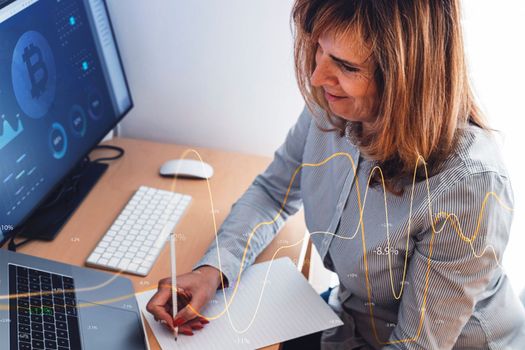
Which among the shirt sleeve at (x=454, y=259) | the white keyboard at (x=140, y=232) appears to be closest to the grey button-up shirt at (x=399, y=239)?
the shirt sleeve at (x=454, y=259)

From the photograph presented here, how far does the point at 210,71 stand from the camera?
1466 millimetres

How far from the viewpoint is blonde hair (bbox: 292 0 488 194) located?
86 cm

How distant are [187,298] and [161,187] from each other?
1.30 feet

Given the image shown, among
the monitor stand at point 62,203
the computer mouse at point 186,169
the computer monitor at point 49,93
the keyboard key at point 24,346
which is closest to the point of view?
the keyboard key at point 24,346

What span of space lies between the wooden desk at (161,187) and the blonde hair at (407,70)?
357 millimetres

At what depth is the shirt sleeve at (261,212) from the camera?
3.68ft

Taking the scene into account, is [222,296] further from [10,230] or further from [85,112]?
[85,112]

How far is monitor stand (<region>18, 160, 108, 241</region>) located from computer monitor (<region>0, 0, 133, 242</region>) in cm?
5

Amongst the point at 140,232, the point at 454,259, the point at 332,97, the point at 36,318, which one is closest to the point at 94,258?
the point at 140,232

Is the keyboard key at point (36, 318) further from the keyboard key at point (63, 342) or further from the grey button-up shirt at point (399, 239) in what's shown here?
the grey button-up shirt at point (399, 239)

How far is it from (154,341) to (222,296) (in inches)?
6.2

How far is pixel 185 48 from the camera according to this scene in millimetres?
1448

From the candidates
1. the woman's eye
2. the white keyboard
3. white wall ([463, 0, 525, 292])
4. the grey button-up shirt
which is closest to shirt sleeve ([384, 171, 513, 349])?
the grey button-up shirt

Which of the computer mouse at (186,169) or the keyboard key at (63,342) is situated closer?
the keyboard key at (63,342)
